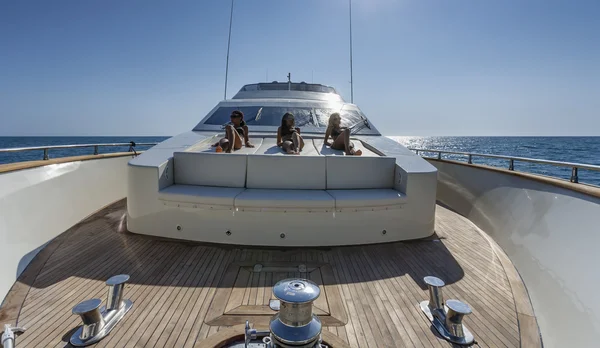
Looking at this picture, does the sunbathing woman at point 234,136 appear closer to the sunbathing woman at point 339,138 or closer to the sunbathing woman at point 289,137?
the sunbathing woman at point 289,137

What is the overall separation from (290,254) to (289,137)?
Result: 66.6 inches

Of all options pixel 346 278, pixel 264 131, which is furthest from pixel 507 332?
pixel 264 131

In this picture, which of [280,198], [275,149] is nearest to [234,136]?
[275,149]

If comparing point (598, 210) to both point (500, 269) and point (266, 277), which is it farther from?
point (266, 277)

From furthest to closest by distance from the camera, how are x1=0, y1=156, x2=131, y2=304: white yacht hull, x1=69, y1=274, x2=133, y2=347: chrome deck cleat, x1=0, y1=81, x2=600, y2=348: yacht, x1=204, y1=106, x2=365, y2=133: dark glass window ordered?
1. x1=204, y1=106, x2=365, y2=133: dark glass window
2. x1=0, y1=156, x2=131, y2=304: white yacht hull
3. x1=0, y1=81, x2=600, y2=348: yacht
4. x1=69, y1=274, x2=133, y2=347: chrome deck cleat

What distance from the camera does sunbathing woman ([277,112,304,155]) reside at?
3854mm

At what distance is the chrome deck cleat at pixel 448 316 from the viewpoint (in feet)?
5.90

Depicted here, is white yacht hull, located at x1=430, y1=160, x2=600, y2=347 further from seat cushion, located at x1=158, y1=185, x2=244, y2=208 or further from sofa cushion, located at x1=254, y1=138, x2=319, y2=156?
seat cushion, located at x1=158, y1=185, x2=244, y2=208

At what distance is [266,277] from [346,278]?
679 mm

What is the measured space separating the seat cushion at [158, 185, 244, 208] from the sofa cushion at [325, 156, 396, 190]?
105cm

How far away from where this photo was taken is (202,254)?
9.76 feet

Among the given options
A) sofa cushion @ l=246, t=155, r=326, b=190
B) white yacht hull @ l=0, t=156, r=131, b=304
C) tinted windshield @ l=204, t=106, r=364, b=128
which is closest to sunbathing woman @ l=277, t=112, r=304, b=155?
sofa cushion @ l=246, t=155, r=326, b=190

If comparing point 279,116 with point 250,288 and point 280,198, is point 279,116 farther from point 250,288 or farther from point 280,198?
point 250,288

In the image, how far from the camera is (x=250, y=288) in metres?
2.38
